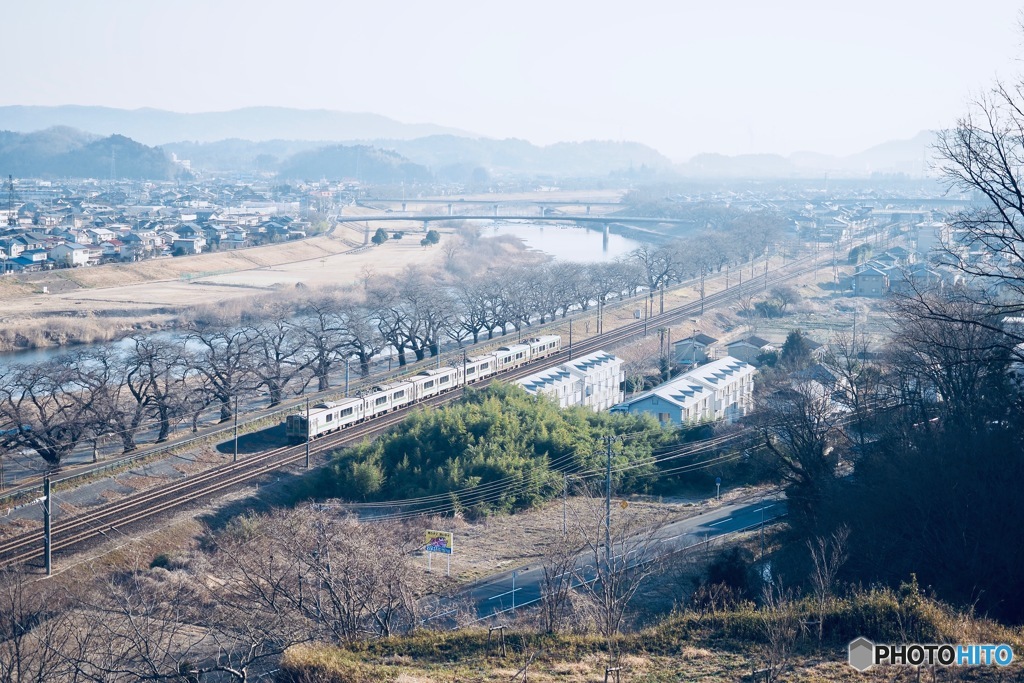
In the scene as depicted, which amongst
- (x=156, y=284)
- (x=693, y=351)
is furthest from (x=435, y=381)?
(x=156, y=284)

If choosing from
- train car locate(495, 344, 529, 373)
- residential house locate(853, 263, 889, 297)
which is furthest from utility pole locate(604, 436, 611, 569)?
A: residential house locate(853, 263, 889, 297)

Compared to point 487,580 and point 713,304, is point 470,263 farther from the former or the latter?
point 487,580

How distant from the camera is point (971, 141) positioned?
16.8 ft

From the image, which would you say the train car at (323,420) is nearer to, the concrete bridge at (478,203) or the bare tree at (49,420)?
the bare tree at (49,420)

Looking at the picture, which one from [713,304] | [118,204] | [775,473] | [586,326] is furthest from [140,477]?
[118,204]

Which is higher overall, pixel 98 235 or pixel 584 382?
pixel 98 235

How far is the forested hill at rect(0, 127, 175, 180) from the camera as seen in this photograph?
72.6m

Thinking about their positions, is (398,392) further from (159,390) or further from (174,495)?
(174,495)

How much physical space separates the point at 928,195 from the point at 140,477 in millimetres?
67170

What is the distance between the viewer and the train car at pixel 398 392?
14.2 meters

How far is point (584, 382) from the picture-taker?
603 inches

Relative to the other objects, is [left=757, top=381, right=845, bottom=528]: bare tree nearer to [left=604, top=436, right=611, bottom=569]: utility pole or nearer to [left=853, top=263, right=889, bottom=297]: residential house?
[left=604, top=436, right=611, bottom=569]: utility pole

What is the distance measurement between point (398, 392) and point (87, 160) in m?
68.6

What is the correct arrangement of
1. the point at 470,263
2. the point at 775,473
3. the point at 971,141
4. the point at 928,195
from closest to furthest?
the point at 971,141
the point at 775,473
the point at 470,263
the point at 928,195
